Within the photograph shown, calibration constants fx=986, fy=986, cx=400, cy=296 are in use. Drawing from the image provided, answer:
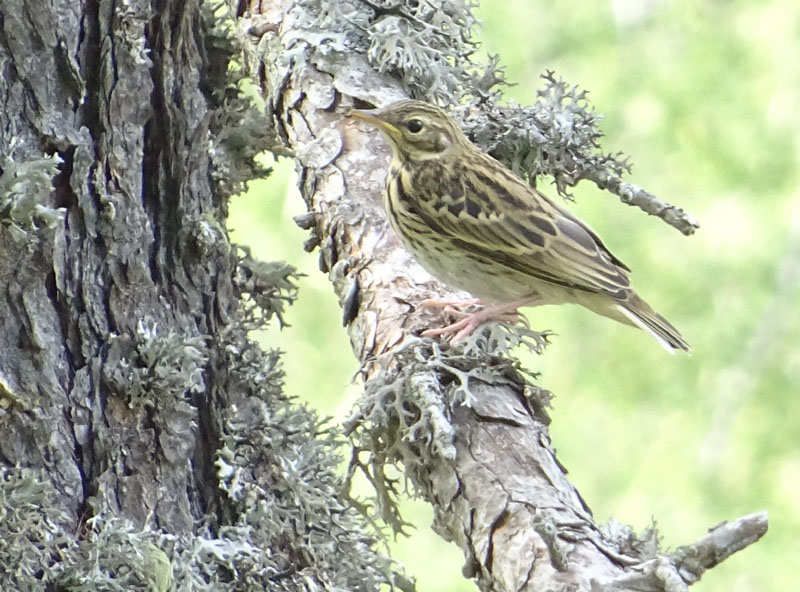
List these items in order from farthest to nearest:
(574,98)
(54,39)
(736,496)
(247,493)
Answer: (736,496)
(574,98)
(247,493)
(54,39)

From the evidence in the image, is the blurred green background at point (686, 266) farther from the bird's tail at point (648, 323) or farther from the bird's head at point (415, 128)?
the bird's tail at point (648, 323)

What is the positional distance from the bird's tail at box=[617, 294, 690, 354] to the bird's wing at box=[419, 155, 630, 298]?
0.24 ft

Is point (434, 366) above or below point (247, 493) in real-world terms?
above

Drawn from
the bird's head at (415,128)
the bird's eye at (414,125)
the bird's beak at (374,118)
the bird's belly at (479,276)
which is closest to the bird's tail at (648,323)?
the bird's belly at (479,276)

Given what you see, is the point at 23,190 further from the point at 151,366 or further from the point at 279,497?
the point at 279,497

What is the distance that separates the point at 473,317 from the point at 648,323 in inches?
45.7

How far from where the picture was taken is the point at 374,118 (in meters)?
3.36

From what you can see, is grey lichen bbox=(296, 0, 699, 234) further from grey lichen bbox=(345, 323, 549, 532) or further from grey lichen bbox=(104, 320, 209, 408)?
grey lichen bbox=(104, 320, 209, 408)

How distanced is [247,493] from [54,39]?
4.50ft

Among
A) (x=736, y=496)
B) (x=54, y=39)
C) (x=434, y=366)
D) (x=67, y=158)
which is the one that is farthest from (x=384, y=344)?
(x=736, y=496)

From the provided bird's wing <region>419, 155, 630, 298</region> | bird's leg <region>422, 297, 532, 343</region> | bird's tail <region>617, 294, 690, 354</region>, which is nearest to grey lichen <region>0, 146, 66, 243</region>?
bird's leg <region>422, 297, 532, 343</region>

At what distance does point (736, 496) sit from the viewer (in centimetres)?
697

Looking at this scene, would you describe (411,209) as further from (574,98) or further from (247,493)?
(247,493)

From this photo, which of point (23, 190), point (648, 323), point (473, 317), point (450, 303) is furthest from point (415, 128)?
point (23, 190)
